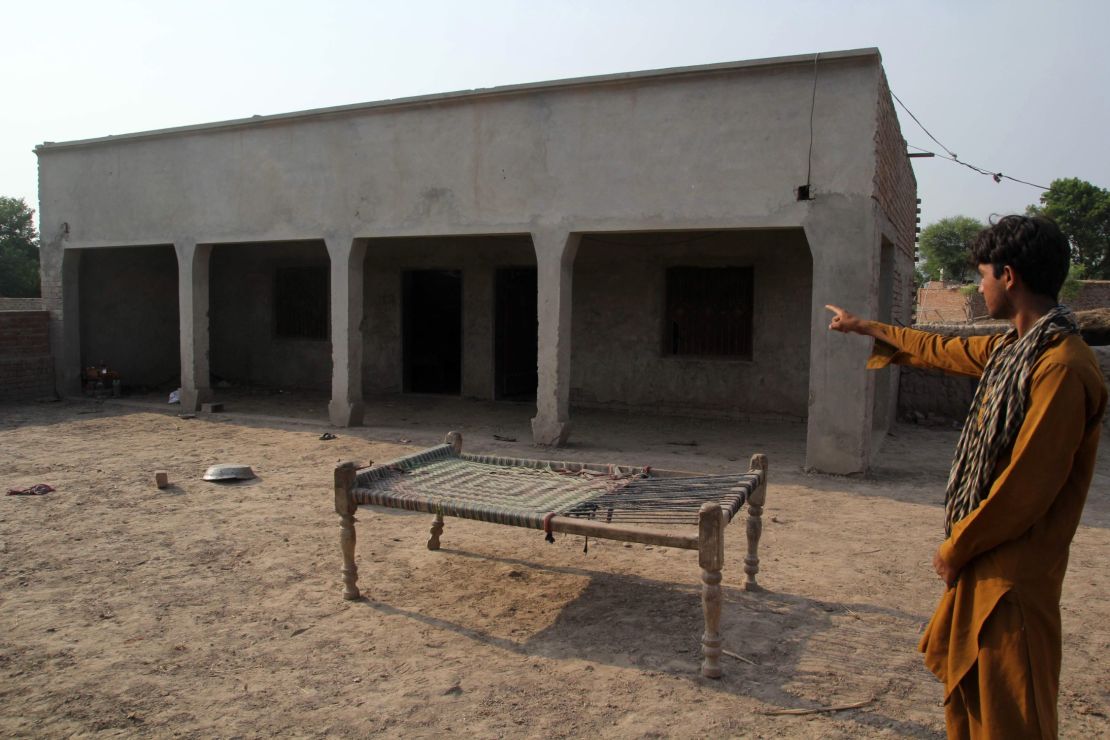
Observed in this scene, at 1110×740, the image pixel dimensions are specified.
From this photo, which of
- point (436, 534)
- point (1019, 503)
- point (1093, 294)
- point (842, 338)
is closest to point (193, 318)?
point (436, 534)

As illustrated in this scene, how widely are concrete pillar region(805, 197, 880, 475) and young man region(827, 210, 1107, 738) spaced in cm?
490

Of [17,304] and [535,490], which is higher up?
[17,304]

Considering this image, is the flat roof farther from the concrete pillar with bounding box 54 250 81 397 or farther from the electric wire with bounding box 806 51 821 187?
the concrete pillar with bounding box 54 250 81 397

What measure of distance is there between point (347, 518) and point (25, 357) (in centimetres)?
987

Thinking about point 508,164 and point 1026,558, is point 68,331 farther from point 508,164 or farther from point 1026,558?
point 1026,558

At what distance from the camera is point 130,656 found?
327cm

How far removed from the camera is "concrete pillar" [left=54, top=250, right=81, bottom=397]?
37.7ft

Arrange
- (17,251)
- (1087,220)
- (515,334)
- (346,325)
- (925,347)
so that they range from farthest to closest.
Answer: (1087,220), (17,251), (515,334), (346,325), (925,347)

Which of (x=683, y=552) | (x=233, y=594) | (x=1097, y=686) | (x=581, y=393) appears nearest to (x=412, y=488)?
(x=233, y=594)

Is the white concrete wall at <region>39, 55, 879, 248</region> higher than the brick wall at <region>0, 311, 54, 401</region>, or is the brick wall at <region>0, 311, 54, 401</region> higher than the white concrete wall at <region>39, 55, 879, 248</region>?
the white concrete wall at <region>39, 55, 879, 248</region>

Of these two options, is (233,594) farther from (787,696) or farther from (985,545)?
(985,545)

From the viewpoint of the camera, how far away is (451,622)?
3.67 m

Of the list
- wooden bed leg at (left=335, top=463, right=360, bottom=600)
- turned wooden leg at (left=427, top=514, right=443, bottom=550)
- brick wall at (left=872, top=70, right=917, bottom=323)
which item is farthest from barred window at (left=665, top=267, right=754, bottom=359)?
wooden bed leg at (left=335, top=463, right=360, bottom=600)

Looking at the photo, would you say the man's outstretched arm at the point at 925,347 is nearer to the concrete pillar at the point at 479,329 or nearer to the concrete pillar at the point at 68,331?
the concrete pillar at the point at 479,329
